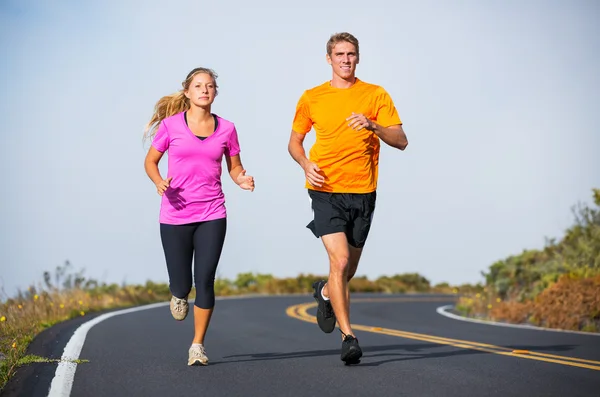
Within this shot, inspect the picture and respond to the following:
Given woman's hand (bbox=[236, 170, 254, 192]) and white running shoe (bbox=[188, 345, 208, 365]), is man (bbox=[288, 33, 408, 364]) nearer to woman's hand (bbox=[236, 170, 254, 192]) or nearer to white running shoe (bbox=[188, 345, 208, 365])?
woman's hand (bbox=[236, 170, 254, 192])

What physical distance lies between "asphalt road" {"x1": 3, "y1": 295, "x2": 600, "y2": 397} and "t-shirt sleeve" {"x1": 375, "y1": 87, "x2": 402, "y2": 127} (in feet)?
7.12

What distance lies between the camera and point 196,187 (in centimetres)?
791

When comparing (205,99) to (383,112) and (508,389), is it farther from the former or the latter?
(508,389)

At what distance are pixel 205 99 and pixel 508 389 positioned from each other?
3.59 metres

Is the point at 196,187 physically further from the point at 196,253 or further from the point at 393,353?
the point at 393,353

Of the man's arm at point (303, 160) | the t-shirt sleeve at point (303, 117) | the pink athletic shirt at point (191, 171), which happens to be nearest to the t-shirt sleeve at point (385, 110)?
the t-shirt sleeve at point (303, 117)

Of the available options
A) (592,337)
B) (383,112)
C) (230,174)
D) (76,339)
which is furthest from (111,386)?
(592,337)

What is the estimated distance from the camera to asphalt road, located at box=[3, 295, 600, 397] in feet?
21.5

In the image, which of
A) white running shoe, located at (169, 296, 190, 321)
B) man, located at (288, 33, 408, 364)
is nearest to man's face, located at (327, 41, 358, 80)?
man, located at (288, 33, 408, 364)

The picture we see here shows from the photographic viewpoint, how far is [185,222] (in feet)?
26.3

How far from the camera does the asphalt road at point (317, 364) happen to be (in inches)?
258

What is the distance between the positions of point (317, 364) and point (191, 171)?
203cm

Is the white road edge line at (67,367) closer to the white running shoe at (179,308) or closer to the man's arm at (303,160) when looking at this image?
the white running shoe at (179,308)

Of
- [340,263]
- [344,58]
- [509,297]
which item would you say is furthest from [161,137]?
[509,297]
